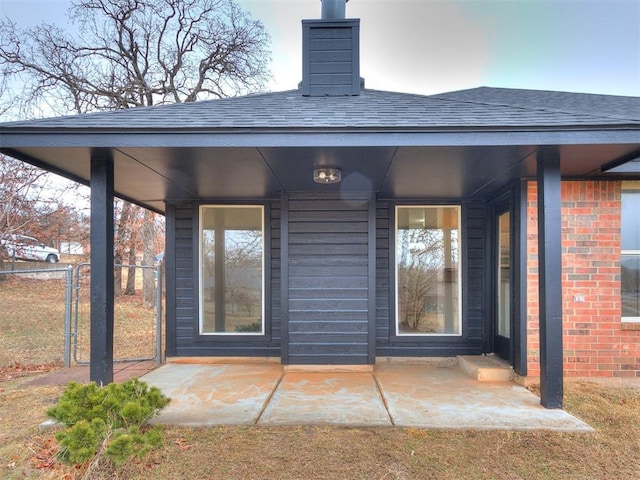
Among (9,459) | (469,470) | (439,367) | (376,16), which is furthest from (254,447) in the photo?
(376,16)

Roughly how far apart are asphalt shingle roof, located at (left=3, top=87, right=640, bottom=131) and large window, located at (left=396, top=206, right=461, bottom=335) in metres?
Answer: 1.72

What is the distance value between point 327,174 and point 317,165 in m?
0.19

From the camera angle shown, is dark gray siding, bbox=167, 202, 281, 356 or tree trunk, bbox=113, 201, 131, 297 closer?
dark gray siding, bbox=167, 202, 281, 356

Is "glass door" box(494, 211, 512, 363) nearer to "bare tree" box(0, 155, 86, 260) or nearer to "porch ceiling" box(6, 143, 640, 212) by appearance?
"porch ceiling" box(6, 143, 640, 212)

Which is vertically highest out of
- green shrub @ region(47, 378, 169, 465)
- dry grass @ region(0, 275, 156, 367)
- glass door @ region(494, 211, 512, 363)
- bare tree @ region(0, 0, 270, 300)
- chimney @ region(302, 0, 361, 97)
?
bare tree @ region(0, 0, 270, 300)

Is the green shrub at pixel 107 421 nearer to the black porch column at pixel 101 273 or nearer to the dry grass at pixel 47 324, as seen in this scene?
the black porch column at pixel 101 273

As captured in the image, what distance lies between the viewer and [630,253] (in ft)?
14.4

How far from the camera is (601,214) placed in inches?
171

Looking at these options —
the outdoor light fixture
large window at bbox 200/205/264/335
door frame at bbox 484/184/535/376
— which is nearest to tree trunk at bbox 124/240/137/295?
large window at bbox 200/205/264/335

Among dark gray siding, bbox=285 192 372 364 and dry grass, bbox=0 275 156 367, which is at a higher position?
dark gray siding, bbox=285 192 372 364

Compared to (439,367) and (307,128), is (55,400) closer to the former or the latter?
(307,128)

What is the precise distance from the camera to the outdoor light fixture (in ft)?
12.7

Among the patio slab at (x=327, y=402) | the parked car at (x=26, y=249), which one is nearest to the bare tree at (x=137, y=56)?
the parked car at (x=26, y=249)

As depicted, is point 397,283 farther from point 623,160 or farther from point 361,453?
point 361,453
